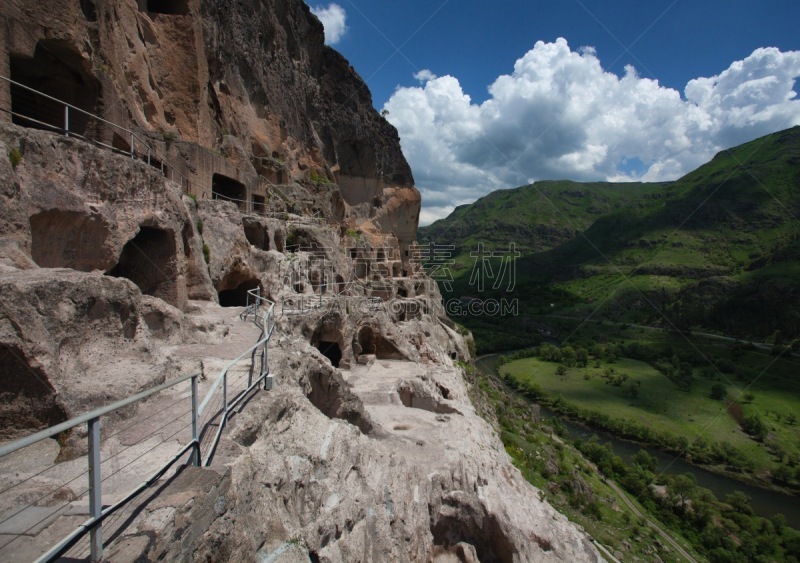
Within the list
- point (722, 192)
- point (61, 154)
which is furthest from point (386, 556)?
point (722, 192)

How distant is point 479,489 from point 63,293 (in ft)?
33.3

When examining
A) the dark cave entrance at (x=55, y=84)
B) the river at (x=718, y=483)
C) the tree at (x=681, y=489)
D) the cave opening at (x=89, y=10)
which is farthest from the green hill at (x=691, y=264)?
the dark cave entrance at (x=55, y=84)

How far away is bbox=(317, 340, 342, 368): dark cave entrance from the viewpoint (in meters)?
18.4

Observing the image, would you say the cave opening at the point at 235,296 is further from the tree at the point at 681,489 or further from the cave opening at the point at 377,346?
the tree at the point at 681,489

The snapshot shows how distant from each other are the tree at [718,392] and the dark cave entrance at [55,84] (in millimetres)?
68420

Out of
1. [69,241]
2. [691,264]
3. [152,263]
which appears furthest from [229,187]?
[691,264]

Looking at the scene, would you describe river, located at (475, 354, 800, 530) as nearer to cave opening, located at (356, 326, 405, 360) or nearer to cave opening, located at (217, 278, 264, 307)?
cave opening, located at (356, 326, 405, 360)

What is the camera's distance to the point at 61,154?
8195mm

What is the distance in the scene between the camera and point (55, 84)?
12.8m

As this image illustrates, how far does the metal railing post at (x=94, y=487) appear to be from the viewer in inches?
104

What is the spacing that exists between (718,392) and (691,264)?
61.3m

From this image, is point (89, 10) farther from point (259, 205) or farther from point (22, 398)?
point (22, 398)

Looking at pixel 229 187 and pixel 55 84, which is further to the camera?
pixel 229 187

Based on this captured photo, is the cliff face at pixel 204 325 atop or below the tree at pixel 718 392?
atop
